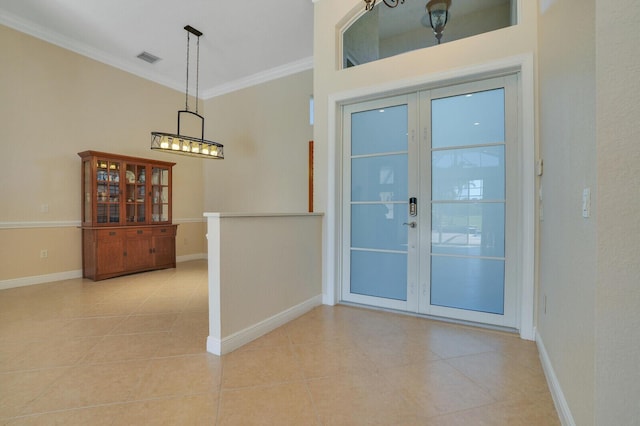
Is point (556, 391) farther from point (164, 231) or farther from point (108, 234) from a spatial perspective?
point (164, 231)

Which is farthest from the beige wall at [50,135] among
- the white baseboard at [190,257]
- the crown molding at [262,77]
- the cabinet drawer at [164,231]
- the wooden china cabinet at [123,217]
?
the white baseboard at [190,257]

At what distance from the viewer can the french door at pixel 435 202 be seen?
2.63m

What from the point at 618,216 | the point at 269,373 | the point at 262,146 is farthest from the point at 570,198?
the point at 262,146

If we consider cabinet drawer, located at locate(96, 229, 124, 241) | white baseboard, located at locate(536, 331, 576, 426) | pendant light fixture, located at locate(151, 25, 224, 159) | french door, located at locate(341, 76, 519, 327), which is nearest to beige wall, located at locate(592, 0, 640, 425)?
white baseboard, located at locate(536, 331, 576, 426)

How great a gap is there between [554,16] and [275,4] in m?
3.10

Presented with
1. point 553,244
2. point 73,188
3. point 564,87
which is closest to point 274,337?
point 553,244

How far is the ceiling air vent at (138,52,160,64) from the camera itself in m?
4.82

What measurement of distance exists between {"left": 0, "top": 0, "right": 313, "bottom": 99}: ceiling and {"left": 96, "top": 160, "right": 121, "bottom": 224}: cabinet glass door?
183 cm

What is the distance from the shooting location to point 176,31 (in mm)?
4203

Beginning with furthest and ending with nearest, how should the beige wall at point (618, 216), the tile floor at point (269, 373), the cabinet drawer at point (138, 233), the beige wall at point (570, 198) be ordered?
the cabinet drawer at point (138, 233) < the tile floor at point (269, 373) < the beige wall at point (570, 198) < the beige wall at point (618, 216)

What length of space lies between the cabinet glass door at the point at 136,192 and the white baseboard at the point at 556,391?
5585 mm

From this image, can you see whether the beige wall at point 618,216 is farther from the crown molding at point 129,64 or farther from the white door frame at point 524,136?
the crown molding at point 129,64

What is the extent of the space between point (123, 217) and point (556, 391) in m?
5.57

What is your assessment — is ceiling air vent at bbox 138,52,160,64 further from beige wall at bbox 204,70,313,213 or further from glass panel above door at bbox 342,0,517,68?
glass panel above door at bbox 342,0,517,68
